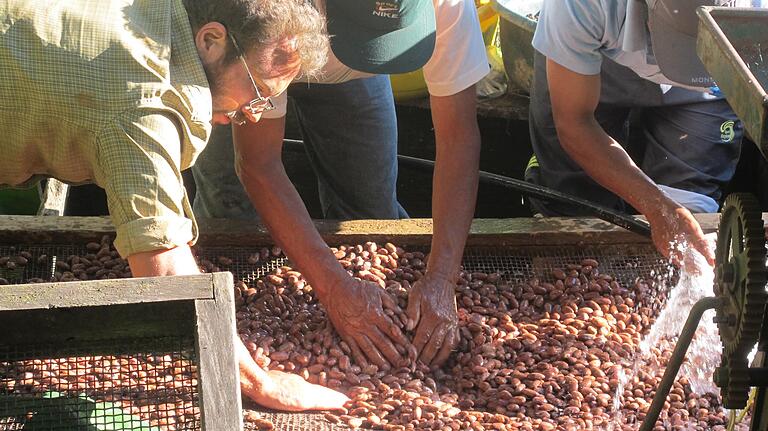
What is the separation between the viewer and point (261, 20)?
6.81 ft

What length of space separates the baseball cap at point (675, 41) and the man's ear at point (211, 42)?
1.58 meters

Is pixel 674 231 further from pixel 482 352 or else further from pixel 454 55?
pixel 454 55

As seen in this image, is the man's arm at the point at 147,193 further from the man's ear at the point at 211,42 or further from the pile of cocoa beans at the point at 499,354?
the pile of cocoa beans at the point at 499,354

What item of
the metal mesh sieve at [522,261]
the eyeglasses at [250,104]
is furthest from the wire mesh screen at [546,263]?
the eyeglasses at [250,104]

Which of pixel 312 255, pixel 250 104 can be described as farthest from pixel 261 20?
pixel 312 255

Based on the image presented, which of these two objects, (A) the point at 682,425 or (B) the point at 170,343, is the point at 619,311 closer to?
(A) the point at 682,425

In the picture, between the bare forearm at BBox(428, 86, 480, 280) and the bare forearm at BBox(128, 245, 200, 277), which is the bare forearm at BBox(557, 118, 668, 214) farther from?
the bare forearm at BBox(128, 245, 200, 277)

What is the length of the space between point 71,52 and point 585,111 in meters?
2.10

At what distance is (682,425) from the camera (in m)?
2.65

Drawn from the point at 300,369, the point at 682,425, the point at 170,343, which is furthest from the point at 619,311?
the point at 170,343

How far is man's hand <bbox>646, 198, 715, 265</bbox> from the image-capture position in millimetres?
3213

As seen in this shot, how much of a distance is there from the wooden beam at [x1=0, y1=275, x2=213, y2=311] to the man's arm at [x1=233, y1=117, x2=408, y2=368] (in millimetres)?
1135

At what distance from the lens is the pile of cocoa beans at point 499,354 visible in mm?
2658

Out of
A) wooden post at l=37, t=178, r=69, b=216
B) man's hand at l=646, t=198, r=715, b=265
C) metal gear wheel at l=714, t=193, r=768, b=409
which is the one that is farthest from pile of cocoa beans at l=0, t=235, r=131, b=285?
metal gear wheel at l=714, t=193, r=768, b=409
